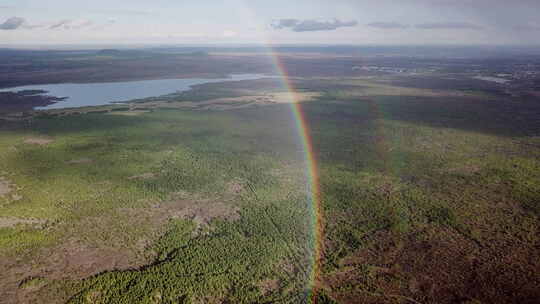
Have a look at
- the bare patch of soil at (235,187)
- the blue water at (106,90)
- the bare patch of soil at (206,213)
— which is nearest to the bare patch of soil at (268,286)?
the bare patch of soil at (206,213)

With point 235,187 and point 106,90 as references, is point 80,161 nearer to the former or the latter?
point 235,187

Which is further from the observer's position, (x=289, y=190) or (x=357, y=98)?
(x=357, y=98)

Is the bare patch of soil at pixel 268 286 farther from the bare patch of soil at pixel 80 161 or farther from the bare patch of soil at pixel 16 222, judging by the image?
the bare patch of soil at pixel 80 161

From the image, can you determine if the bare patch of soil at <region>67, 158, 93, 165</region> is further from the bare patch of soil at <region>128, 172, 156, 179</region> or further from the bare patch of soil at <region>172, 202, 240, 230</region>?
the bare patch of soil at <region>172, 202, 240, 230</region>

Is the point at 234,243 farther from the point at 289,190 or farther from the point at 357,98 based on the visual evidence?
the point at 357,98

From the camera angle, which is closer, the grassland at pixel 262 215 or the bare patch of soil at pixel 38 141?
the grassland at pixel 262 215

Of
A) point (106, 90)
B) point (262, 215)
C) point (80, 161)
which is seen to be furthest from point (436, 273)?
point (106, 90)

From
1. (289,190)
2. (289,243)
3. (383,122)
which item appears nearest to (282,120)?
(383,122)
